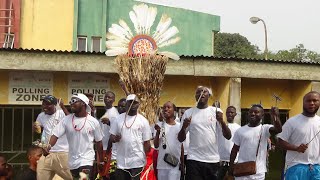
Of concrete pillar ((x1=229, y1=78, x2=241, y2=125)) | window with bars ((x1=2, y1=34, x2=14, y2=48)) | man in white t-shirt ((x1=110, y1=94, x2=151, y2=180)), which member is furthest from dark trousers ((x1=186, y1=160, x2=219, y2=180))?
window with bars ((x1=2, y1=34, x2=14, y2=48))

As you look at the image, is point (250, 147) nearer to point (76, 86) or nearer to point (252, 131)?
point (252, 131)

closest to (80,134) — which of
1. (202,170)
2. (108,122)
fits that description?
(108,122)

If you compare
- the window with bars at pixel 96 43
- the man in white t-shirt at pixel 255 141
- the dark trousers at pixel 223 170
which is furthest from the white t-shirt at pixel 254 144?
the window with bars at pixel 96 43

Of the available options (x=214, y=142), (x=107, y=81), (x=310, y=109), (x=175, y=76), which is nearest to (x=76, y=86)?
(x=107, y=81)

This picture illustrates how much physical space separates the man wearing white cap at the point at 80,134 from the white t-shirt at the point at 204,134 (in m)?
1.36

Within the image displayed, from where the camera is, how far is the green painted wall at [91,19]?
23688 mm

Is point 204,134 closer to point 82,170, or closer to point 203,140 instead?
point 203,140

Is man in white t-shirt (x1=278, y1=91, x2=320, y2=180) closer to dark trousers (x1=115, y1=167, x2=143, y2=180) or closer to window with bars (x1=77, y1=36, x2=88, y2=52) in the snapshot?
dark trousers (x1=115, y1=167, x2=143, y2=180)

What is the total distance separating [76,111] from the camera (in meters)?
8.13

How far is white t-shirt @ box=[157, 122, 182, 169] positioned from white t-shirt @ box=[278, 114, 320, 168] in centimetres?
249

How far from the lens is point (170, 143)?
30.1 feet

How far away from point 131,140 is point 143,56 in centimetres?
266

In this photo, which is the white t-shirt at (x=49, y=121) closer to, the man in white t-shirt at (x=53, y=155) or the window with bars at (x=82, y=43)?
the man in white t-shirt at (x=53, y=155)

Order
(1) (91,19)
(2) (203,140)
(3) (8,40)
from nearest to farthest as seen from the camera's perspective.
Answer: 1. (2) (203,140)
2. (3) (8,40)
3. (1) (91,19)
